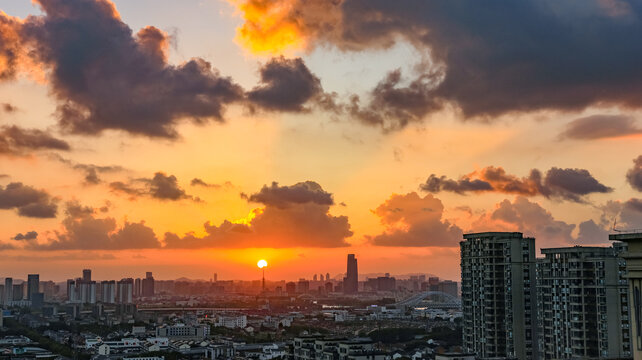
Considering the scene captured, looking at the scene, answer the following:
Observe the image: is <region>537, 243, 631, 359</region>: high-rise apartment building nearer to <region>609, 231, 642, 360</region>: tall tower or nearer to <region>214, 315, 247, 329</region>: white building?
<region>609, 231, 642, 360</region>: tall tower

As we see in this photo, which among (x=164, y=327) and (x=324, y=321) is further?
(x=324, y=321)

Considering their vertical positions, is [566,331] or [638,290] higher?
[638,290]

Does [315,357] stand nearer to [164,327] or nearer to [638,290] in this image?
[638,290]

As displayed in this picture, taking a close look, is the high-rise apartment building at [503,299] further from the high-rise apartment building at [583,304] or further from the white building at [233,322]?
the white building at [233,322]

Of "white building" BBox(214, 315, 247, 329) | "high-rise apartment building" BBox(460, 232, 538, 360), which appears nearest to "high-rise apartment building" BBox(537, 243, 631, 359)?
"high-rise apartment building" BBox(460, 232, 538, 360)

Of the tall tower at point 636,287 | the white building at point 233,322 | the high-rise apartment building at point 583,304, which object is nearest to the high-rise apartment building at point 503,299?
the high-rise apartment building at point 583,304

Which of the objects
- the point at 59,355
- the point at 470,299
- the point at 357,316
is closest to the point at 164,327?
the point at 59,355
